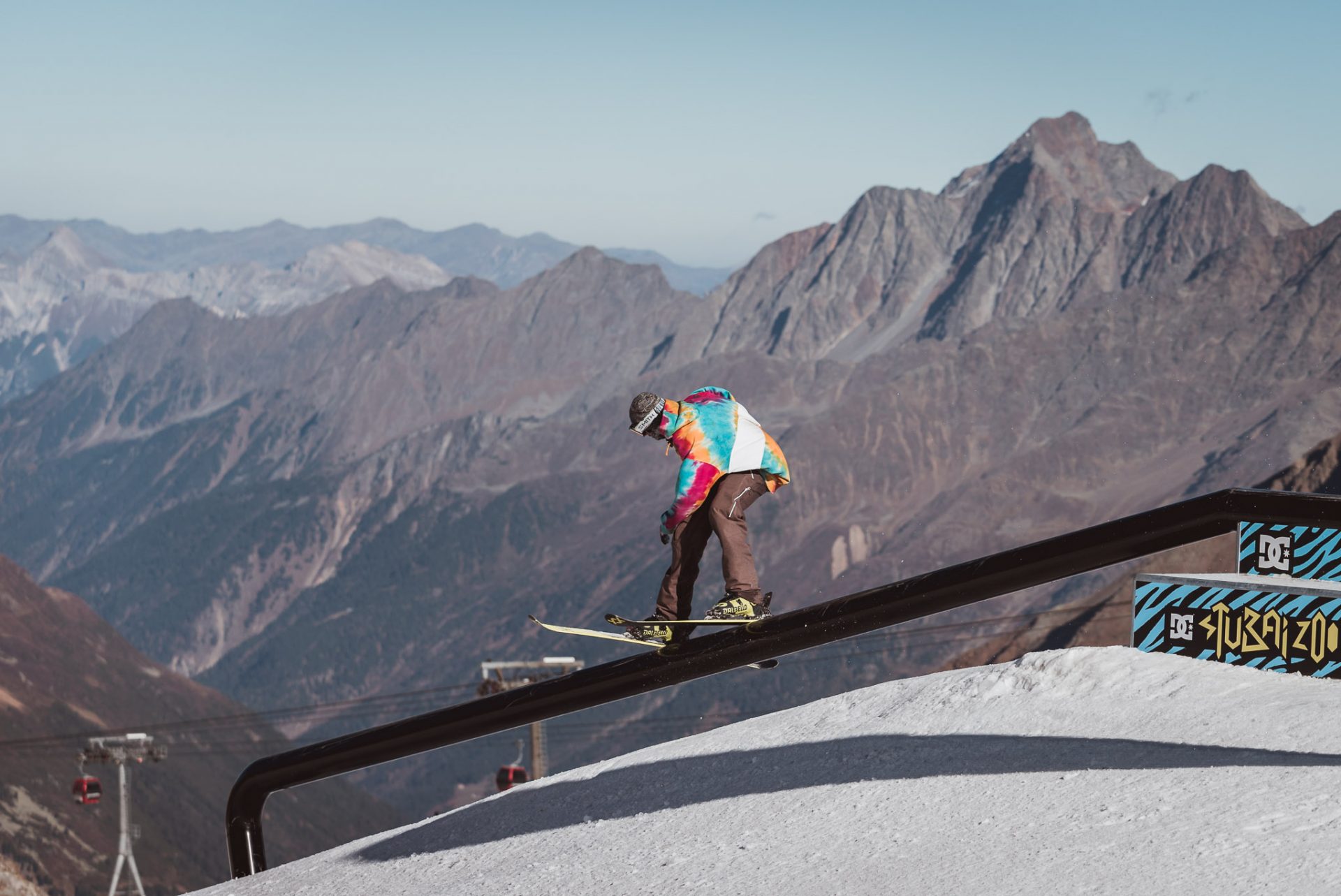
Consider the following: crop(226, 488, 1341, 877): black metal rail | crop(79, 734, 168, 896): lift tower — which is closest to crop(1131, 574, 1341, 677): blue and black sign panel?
crop(226, 488, 1341, 877): black metal rail

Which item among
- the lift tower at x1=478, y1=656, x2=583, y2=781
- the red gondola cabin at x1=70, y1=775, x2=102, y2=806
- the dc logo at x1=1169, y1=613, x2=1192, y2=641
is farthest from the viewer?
the red gondola cabin at x1=70, y1=775, x2=102, y2=806

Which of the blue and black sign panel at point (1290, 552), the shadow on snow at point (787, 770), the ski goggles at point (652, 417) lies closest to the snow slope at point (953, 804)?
the shadow on snow at point (787, 770)

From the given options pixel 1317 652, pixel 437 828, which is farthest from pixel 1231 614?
pixel 437 828

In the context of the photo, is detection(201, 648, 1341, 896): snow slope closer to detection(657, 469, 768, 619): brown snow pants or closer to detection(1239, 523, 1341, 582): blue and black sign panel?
detection(1239, 523, 1341, 582): blue and black sign panel

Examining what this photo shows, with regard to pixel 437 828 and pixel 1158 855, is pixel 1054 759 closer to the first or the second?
pixel 1158 855

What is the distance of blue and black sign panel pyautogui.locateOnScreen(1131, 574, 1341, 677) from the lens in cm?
1335

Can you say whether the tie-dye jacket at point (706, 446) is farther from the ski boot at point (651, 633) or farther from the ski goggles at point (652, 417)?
the ski boot at point (651, 633)

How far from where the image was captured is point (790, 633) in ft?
37.6

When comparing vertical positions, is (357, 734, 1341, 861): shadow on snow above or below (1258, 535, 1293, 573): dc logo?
below

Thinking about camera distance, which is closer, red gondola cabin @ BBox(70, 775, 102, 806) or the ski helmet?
the ski helmet

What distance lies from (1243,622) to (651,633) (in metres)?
5.75

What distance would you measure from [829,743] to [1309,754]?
452 cm

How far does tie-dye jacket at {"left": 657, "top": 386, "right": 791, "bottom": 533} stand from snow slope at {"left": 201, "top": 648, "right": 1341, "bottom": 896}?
2683 millimetres

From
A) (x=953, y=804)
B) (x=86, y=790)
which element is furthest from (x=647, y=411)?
(x=86, y=790)
